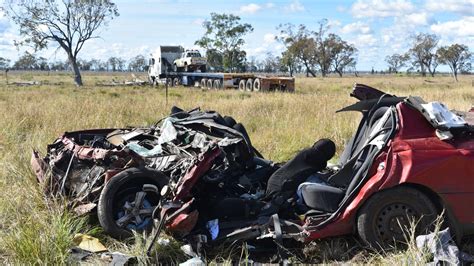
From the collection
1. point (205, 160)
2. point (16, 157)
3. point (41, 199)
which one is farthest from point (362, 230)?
point (16, 157)

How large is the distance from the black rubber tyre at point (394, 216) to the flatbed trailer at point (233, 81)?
24831mm

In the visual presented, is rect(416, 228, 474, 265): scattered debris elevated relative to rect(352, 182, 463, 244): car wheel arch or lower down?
lower down

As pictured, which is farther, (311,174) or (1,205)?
(1,205)

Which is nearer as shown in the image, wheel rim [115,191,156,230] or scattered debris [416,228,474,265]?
scattered debris [416,228,474,265]

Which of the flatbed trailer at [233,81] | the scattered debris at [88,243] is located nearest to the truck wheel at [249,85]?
the flatbed trailer at [233,81]

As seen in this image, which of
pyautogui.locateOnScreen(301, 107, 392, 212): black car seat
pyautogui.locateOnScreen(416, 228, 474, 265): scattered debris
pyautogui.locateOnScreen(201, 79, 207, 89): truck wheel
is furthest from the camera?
pyautogui.locateOnScreen(201, 79, 207, 89): truck wheel

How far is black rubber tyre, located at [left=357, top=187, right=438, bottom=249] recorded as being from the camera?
4.11 metres

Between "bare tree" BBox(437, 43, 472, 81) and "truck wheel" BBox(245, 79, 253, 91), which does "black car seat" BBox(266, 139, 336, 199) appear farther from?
"bare tree" BBox(437, 43, 472, 81)

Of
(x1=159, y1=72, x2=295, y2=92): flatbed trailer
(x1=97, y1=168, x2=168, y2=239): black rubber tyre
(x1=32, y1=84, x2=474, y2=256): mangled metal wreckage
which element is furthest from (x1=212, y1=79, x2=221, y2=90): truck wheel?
(x1=97, y1=168, x2=168, y2=239): black rubber tyre

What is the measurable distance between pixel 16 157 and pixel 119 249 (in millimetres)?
3210

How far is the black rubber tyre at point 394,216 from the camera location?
4109mm

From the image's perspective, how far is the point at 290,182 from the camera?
4.76 metres

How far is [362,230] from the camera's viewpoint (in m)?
4.18

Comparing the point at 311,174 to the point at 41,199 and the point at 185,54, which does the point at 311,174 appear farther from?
the point at 185,54
